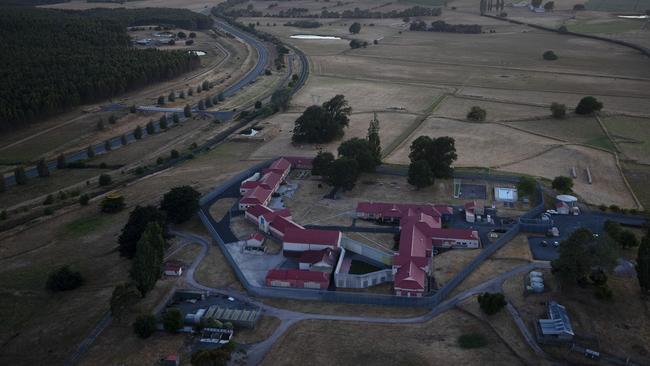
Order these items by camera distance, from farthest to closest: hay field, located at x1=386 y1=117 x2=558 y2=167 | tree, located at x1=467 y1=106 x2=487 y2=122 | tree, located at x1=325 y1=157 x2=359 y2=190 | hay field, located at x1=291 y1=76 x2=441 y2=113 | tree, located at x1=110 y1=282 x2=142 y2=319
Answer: hay field, located at x1=291 y1=76 x2=441 y2=113 < tree, located at x1=467 y1=106 x2=487 y2=122 < hay field, located at x1=386 y1=117 x2=558 y2=167 < tree, located at x1=325 y1=157 x2=359 y2=190 < tree, located at x1=110 y1=282 x2=142 y2=319

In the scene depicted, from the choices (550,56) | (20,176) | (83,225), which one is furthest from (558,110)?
(20,176)

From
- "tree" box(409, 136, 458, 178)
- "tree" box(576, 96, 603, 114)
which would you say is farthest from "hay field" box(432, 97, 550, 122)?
"tree" box(409, 136, 458, 178)

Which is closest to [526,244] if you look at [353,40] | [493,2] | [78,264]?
[78,264]

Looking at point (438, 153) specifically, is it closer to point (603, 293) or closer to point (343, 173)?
point (343, 173)

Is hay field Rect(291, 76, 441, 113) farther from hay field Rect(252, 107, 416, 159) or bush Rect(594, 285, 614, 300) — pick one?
bush Rect(594, 285, 614, 300)

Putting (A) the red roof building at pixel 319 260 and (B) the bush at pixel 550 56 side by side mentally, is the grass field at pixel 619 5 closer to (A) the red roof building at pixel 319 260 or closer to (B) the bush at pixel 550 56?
(B) the bush at pixel 550 56

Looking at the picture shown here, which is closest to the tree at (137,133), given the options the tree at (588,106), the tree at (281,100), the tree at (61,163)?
the tree at (61,163)
